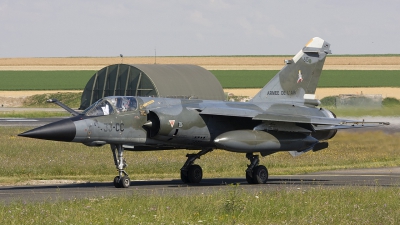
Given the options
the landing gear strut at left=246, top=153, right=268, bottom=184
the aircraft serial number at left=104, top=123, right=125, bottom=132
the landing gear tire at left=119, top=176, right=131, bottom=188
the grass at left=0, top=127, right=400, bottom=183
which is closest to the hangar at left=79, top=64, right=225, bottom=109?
the grass at left=0, top=127, right=400, bottom=183

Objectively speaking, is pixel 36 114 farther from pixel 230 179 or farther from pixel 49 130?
pixel 49 130

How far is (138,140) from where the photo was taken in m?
19.4

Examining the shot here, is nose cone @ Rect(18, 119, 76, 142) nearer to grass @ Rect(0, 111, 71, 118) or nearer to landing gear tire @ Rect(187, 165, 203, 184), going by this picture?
landing gear tire @ Rect(187, 165, 203, 184)

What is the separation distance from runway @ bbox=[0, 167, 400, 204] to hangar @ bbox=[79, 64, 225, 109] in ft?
75.2

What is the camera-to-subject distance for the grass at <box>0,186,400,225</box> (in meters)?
11.4

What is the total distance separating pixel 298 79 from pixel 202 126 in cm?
470

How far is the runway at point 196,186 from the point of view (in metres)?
16.6

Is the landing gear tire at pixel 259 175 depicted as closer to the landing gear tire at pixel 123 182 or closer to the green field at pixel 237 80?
the landing gear tire at pixel 123 182

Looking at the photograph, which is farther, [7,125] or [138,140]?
[7,125]

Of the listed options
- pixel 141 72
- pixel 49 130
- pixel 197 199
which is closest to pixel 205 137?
pixel 49 130

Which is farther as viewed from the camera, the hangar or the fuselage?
the hangar

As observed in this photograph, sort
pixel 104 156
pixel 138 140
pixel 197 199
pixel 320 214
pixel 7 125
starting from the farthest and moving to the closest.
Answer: pixel 7 125 → pixel 104 156 → pixel 138 140 → pixel 197 199 → pixel 320 214

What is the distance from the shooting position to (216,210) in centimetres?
1259

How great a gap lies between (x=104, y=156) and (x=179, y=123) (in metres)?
9.21
